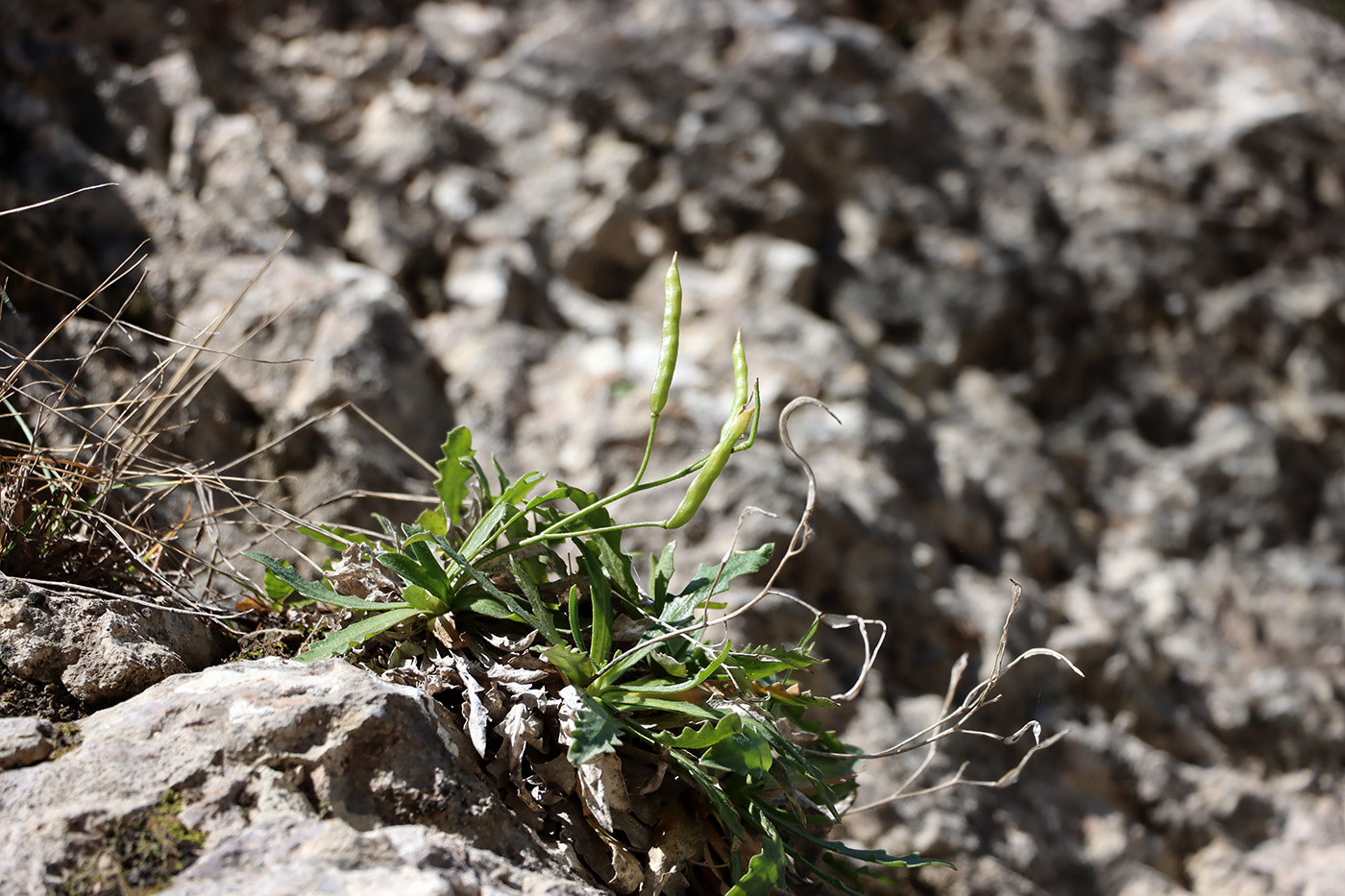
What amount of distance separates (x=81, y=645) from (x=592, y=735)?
747mm

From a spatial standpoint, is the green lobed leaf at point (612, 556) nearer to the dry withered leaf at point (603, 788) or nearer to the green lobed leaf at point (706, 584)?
the green lobed leaf at point (706, 584)

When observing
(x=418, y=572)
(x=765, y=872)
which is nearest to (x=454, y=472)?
(x=418, y=572)

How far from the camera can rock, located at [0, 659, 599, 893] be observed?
101 centimetres

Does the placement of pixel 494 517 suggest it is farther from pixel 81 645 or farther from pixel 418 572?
pixel 81 645

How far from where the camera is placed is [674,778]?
1375 mm

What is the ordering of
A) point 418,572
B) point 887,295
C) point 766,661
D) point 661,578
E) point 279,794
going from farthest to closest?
point 887,295
point 661,578
point 766,661
point 418,572
point 279,794

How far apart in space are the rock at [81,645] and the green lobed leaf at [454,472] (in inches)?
16.8

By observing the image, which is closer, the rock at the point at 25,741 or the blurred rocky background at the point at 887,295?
the rock at the point at 25,741

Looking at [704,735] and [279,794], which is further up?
[279,794]

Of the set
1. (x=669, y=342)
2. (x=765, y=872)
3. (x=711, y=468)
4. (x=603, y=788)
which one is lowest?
(x=765, y=872)

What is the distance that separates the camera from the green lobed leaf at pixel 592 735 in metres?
1.18

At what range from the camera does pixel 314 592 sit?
54.3 inches

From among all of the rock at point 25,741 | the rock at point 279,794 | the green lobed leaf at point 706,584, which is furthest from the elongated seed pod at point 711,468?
the rock at point 25,741

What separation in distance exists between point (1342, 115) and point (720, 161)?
3047mm
